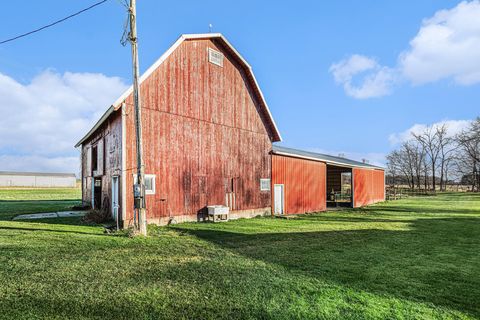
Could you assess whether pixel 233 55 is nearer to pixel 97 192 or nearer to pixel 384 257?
pixel 97 192

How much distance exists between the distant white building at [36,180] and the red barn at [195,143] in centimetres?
7774

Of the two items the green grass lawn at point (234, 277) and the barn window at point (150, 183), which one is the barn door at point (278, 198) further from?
the green grass lawn at point (234, 277)

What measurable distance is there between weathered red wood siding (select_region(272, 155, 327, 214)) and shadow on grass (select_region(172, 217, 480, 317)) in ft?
23.4

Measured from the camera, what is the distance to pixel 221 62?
52.1 feet

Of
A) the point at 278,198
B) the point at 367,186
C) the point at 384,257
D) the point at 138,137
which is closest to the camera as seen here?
the point at 384,257

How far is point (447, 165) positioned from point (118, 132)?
199 ft

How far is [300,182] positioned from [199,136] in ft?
25.7

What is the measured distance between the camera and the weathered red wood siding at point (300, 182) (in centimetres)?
1884

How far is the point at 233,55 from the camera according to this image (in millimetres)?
16391

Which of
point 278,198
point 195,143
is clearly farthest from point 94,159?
point 278,198

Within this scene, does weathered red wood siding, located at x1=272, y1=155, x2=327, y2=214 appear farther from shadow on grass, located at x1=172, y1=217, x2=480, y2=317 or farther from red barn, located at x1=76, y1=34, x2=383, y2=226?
shadow on grass, located at x1=172, y1=217, x2=480, y2=317

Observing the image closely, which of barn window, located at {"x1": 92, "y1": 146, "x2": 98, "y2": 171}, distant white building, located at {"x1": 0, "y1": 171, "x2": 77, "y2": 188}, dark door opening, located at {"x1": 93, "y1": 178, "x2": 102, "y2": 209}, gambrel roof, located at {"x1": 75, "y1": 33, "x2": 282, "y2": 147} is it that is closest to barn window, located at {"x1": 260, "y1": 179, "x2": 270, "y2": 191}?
gambrel roof, located at {"x1": 75, "y1": 33, "x2": 282, "y2": 147}

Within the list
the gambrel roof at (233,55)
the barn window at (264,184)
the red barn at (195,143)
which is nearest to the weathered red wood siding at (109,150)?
the red barn at (195,143)

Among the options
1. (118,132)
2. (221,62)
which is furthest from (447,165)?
(118,132)
